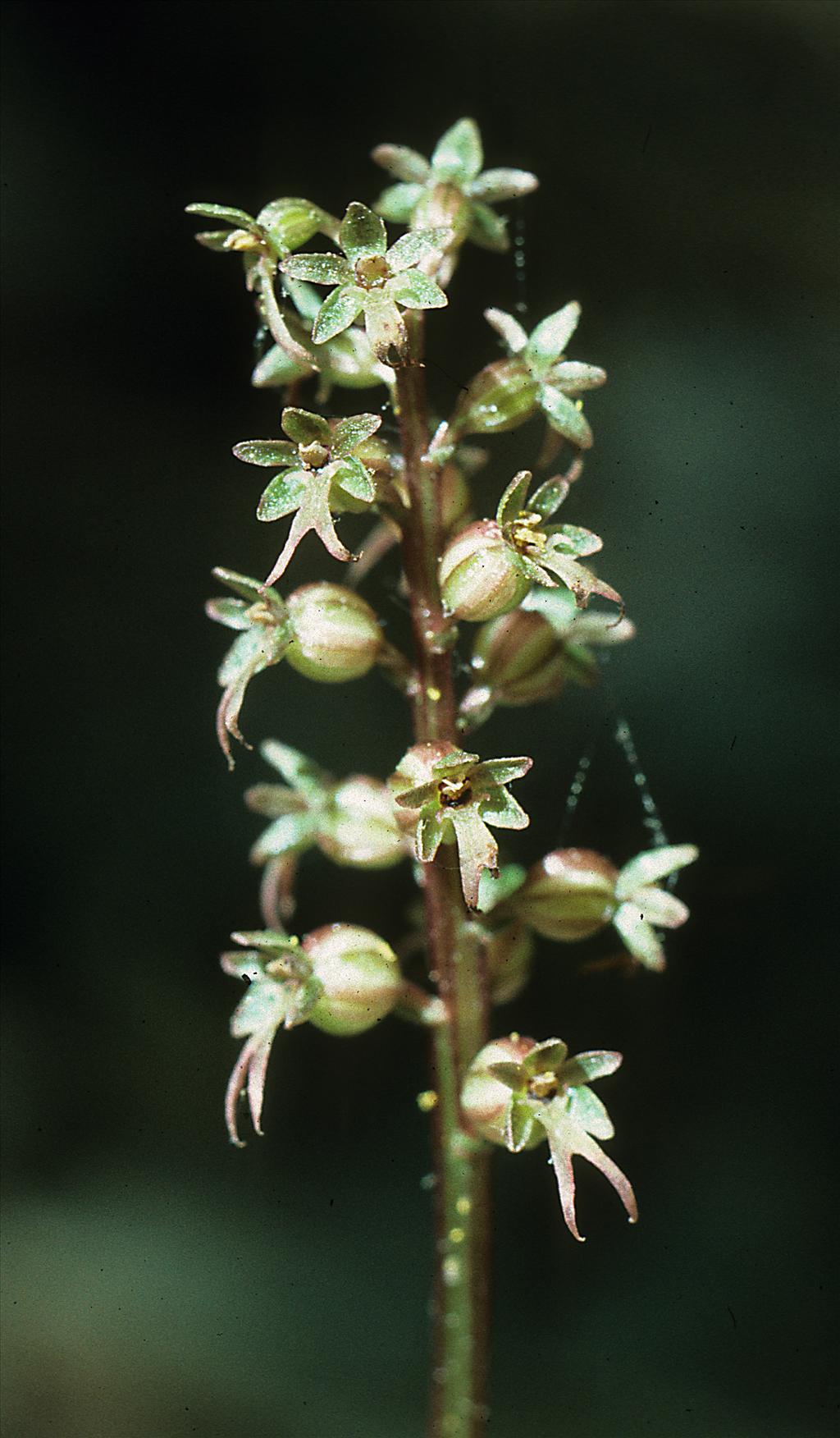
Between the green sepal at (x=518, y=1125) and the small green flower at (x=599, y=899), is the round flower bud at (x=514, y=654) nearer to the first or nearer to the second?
the small green flower at (x=599, y=899)

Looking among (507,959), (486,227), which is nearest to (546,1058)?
(507,959)

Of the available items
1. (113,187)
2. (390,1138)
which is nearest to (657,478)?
(113,187)

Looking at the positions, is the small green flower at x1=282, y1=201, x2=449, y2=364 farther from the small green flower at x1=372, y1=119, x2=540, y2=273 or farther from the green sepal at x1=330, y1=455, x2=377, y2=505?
the small green flower at x1=372, y1=119, x2=540, y2=273

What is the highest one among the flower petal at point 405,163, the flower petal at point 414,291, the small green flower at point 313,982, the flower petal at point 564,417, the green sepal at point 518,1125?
the flower petal at point 405,163

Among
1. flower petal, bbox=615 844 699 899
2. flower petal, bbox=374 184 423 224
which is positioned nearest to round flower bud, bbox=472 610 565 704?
flower petal, bbox=615 844 699 899

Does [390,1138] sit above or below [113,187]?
below

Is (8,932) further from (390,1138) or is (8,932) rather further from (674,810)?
(674,810)

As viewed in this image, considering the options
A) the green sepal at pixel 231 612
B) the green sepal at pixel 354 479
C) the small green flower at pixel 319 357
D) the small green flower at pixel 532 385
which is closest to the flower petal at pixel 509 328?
the small green flower at pixel 532 385
